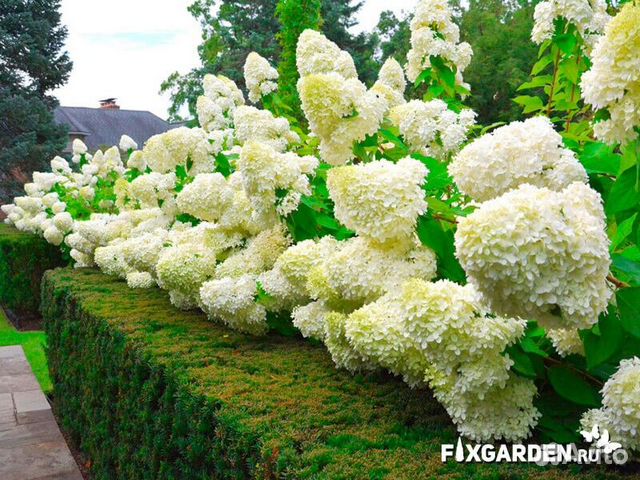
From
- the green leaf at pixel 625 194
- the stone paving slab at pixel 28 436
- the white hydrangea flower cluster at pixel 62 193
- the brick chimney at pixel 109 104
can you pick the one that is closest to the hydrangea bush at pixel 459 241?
the green leaf at pixel 625 194

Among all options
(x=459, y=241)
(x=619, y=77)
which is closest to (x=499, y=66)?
(x=619, y=77)

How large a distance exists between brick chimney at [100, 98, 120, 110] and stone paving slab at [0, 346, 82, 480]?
41.7 meters

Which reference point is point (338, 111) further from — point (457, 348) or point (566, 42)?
point (566, 42)

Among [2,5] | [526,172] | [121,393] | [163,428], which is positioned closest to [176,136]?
[121,393]

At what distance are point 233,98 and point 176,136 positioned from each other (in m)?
1.85

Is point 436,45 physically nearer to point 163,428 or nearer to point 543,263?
point 163,428

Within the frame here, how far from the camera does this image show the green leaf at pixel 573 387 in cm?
174

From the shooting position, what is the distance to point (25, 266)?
32.9ft

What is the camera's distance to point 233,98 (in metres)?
5.84

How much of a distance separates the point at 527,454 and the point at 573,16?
2.20m

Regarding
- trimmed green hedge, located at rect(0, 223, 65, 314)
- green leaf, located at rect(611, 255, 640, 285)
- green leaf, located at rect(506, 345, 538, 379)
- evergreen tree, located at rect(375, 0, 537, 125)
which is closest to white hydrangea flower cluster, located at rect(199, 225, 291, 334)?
green leaf, located at rect(506, 345, 538, 379)

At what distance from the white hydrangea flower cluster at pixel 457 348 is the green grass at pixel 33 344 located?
228 inches

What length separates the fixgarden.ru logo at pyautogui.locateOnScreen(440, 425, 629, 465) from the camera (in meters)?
1.69

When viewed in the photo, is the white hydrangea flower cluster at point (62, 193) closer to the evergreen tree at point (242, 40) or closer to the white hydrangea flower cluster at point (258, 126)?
the white hydrangea flower cluster at point (258, 126)
